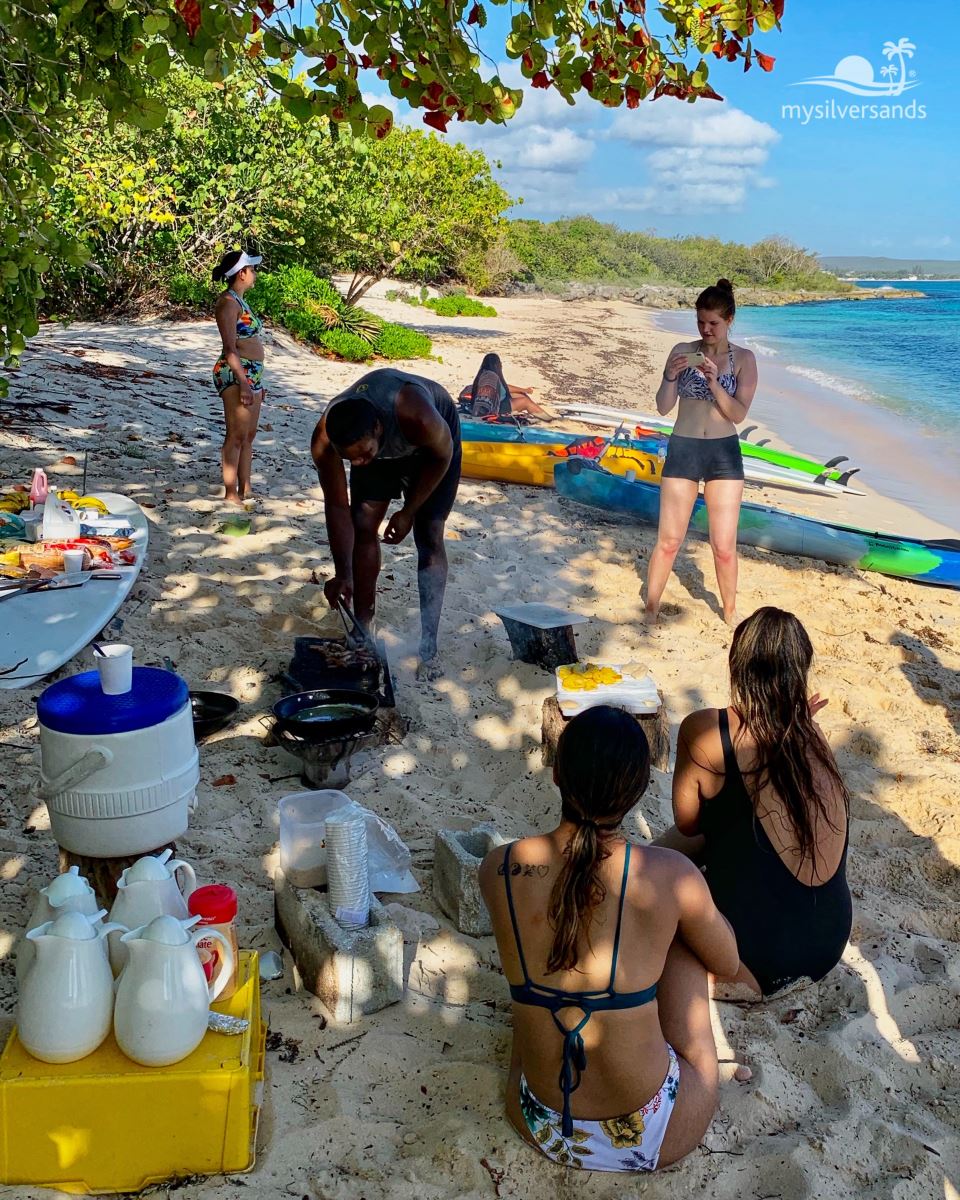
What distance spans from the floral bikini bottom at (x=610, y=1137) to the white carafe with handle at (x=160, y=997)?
0.84m

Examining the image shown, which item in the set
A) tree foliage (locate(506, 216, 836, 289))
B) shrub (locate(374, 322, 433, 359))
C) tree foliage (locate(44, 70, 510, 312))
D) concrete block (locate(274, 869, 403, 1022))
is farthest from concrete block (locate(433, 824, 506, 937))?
tree foliage (locate(506, 216, 836, 289))

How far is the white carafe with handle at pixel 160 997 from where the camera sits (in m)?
2.14

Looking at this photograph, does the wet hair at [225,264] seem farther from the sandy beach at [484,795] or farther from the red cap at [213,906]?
the red cap at [213,906]

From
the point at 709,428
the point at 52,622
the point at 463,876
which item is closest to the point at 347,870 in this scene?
the point at 463,876

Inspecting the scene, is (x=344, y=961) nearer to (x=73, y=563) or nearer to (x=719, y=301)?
(x=73, y=563)

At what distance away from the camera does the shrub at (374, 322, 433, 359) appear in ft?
55.0

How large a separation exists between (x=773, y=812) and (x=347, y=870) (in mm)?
1256

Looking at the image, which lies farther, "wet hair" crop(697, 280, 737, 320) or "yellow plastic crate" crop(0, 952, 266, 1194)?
"wet hair" crop(697, 280, 737, 320)

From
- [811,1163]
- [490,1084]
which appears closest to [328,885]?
[490,1084]

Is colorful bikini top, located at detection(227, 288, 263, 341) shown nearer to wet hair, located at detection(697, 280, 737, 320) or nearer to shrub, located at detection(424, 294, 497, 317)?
wet hair, located at detection(697, 280, 737, 320)

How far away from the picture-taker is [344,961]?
108 inches

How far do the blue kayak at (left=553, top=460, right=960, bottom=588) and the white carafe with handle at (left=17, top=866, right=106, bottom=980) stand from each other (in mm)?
6033

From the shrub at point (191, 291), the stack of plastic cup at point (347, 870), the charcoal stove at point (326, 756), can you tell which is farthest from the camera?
the shrub at point (191, 291)

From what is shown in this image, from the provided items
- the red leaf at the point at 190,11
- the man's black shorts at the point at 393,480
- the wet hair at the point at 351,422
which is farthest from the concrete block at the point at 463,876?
the red leaf at the point at 190,11
